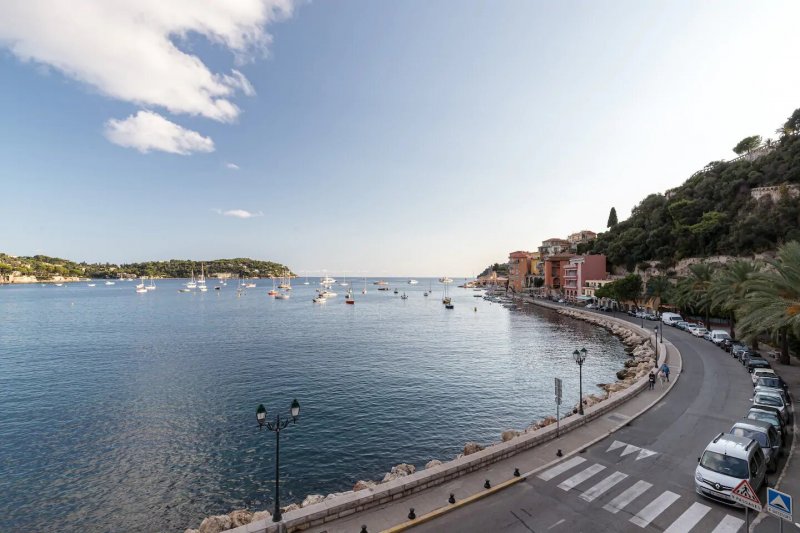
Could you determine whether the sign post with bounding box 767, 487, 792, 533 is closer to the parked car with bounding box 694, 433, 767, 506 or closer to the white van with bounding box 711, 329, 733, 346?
the parked car with bounding box 694, 433, 767, 506

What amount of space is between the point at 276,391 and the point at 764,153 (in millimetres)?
110081

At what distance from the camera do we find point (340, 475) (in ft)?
60.5

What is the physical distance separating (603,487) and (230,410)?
24.7 m

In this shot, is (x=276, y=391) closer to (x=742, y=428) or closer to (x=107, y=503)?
(x=107, y=503)

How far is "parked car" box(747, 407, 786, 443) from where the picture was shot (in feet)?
50.8

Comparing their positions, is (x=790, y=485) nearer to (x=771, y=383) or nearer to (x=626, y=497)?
(x=626, y=497)

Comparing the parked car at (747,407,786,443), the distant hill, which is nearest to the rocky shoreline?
the parked car at (747,407,786,443)

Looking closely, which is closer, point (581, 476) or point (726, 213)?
point (581, 476)

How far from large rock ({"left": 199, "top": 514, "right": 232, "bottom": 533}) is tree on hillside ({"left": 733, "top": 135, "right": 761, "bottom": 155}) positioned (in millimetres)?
135684

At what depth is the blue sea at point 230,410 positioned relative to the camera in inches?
676

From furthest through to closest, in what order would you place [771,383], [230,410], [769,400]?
[230,410] → [771,383] → [769,400]

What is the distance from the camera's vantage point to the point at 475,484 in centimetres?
1234

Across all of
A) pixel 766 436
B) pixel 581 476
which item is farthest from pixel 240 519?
pixel 766 436

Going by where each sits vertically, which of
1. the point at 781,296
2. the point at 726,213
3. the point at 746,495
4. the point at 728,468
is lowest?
the point at 728,468
